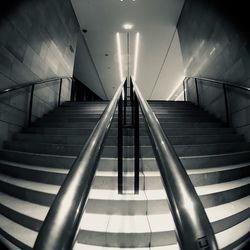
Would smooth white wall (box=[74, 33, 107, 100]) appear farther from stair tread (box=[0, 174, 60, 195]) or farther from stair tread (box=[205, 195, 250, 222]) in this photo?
stair tread (box=[205, 195, 250, 222])

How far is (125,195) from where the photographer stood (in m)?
1.34

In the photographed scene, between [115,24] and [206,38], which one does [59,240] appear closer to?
[206,38]

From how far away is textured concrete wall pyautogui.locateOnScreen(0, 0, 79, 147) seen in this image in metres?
2.54

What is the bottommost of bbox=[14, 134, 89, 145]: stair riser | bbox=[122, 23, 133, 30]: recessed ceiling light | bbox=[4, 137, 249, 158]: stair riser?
bbox=[4, 137, 249, 158]: stair riser

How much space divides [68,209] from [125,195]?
1.10 m

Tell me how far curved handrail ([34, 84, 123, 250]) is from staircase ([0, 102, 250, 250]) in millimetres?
832

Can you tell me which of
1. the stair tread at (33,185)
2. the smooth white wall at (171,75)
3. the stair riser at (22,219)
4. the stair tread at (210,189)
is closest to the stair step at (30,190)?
the stair tread at (33,185)

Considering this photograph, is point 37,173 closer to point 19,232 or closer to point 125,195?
point 19,232

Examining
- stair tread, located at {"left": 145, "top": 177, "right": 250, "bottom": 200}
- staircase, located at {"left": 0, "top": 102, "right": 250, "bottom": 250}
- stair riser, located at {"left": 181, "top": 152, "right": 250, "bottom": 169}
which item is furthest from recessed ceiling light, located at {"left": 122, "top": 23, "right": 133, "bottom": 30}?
stair tread, located at {"left": 145, "top": 177, "right": 250, "bottom": 200}

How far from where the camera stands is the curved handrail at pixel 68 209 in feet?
0.94

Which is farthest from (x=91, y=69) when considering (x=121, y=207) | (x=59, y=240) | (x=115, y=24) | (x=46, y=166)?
(x=59, y=240)

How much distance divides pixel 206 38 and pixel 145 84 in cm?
592

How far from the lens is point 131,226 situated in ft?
3.55

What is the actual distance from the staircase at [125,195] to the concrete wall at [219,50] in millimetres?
803
